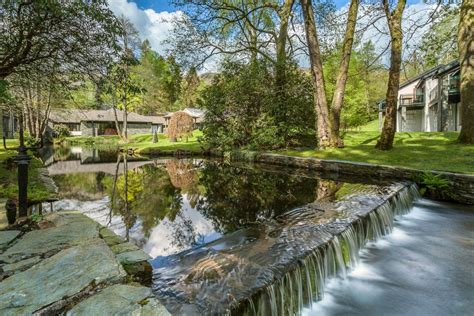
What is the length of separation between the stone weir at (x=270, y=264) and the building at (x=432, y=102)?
597 inches

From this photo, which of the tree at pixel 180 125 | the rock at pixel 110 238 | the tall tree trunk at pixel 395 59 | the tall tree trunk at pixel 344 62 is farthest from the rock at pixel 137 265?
the tree at pixel 180 125

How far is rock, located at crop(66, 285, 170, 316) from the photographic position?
5.42ft

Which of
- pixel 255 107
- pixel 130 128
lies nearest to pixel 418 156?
pixel 255 107

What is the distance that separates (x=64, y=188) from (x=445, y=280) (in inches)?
376

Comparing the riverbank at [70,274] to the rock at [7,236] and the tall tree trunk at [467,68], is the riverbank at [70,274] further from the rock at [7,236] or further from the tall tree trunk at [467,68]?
the tall tree trunk at [467,68]

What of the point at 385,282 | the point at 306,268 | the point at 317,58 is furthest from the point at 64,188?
the point at 317,58

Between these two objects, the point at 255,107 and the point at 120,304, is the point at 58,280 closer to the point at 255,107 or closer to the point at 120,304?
the point at 120,304

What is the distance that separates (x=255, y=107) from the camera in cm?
1443

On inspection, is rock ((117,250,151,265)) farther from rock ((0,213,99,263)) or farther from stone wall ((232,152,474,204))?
stone wall ((232,152,474,204))

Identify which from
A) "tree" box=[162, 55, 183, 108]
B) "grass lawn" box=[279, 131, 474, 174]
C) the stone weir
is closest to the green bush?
"tree" box=[162, 55, 183, 108]

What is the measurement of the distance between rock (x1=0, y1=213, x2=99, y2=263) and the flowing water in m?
0.85

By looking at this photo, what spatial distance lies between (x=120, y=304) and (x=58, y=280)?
0.57 metres

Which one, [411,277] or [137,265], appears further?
[411,277]

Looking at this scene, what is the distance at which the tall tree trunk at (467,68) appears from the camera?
9.69 m
